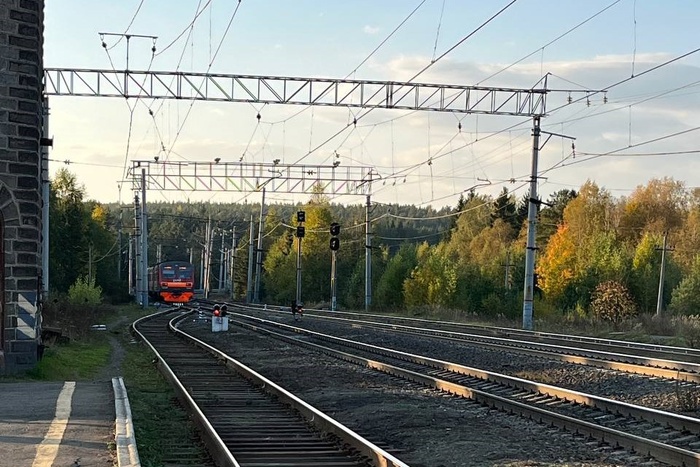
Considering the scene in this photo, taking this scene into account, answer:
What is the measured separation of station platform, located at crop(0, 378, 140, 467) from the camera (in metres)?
9.62

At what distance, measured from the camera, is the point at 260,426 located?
496 inches

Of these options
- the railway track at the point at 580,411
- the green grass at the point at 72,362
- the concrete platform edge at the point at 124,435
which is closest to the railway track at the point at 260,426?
the concrete platform edge at the point at 124,435

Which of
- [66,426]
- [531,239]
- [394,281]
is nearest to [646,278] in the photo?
[394,281]

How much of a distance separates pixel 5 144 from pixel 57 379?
4.93m

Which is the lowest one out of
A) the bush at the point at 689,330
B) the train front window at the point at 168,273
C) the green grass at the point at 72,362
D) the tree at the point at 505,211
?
the green grass at the point at 72,362

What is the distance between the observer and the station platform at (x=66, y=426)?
9625mm

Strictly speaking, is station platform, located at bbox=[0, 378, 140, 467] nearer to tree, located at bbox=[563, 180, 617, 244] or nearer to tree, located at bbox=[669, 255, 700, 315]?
tree, located at bbox=[669, 255, 700, 315]

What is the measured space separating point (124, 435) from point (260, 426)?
7.99ft

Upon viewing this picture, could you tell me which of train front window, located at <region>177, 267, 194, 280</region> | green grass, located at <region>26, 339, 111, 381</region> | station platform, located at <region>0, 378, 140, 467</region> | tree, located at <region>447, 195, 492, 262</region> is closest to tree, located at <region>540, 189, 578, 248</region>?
tree, located at <region>447, 195, 492, 262</region>

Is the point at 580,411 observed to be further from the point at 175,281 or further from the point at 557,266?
the point at 557,266

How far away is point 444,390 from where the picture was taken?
54.7 feet

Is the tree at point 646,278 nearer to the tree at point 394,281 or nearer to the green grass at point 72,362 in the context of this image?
the tree at point 394,281

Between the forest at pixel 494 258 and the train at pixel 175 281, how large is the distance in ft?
27.6

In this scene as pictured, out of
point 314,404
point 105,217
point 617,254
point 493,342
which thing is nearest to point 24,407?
point 314,404
